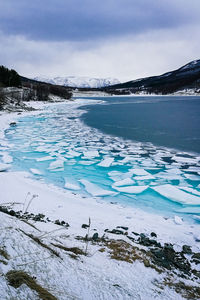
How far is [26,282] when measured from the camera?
1.81 metres

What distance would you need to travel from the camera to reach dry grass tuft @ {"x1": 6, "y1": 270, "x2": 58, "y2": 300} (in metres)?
1.74

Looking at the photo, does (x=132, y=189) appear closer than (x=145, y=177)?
Yes

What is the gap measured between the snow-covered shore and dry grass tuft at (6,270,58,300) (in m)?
0.06

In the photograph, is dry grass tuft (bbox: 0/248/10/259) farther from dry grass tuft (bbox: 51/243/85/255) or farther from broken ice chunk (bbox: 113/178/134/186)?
broken ice chunk (bbox: 113/178/134/186)

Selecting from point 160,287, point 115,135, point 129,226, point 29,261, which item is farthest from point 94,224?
point 115,135

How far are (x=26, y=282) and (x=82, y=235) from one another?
82.3 inches

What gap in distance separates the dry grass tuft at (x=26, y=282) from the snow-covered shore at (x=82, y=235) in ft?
Answer: 0.19

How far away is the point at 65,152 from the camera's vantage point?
1087 cm

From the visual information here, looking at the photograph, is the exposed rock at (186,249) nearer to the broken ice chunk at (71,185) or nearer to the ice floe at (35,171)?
the broken ice chunk at (71,185)

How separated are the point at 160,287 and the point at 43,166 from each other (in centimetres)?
700

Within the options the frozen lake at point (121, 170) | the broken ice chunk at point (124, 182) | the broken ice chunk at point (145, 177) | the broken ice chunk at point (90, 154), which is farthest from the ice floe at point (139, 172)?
the broken ice chunk at point (90, 154)

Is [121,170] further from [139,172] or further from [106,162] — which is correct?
[106,162]

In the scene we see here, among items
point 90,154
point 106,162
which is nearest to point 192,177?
point 106,162

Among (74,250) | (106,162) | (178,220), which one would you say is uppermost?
(74,250)
